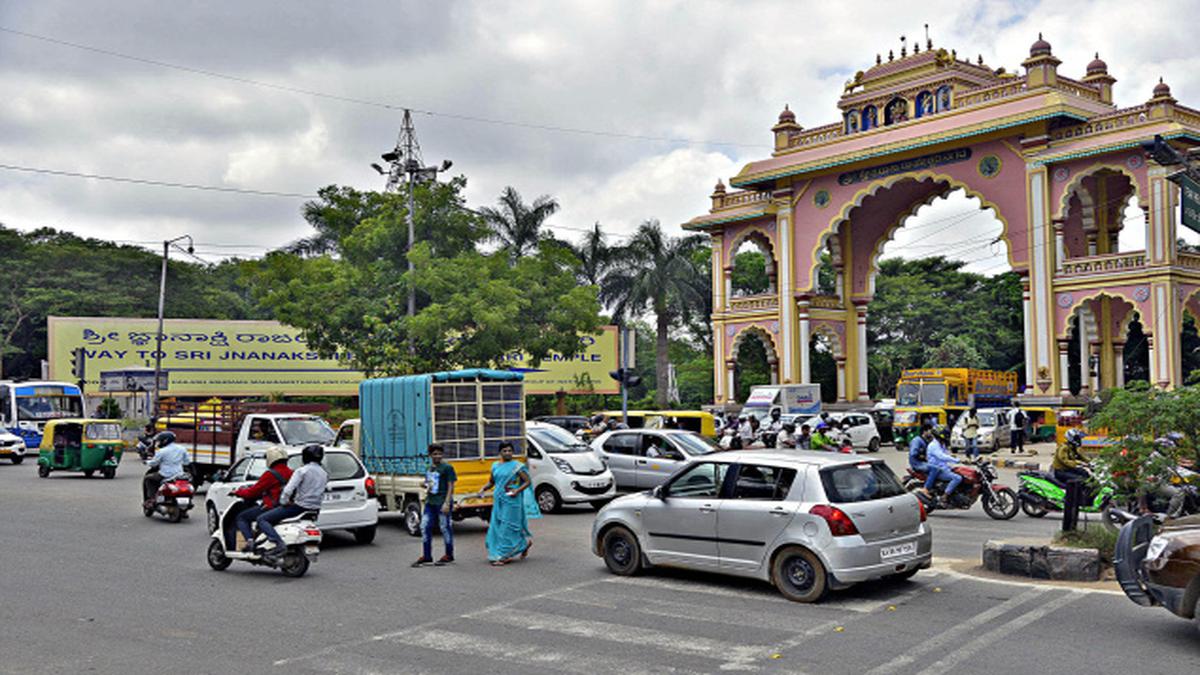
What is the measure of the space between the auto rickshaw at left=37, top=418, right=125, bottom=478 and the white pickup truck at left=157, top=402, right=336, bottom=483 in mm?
4073

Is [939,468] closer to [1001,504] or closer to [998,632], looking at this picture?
[1001,504]

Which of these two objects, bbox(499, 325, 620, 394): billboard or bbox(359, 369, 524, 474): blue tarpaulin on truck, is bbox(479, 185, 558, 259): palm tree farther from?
bbox(359, 369, 524, 474): blue tarpaulin on truck

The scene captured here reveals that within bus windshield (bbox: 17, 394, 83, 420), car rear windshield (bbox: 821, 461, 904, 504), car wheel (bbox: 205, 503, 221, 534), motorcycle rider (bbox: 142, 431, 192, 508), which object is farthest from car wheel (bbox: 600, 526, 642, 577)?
bus windshield (bbox: 17, 394, 83, 420)

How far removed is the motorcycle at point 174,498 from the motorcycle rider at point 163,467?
0.16m

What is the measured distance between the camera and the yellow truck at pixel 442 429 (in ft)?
50.9

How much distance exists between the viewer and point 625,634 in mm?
8625

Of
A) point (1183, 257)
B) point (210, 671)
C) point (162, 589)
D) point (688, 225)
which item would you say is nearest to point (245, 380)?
point (688, 225)

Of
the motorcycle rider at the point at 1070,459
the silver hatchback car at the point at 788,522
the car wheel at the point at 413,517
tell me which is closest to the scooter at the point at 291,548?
the car wheel at the point at 413,517

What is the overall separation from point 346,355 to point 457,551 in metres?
27.4

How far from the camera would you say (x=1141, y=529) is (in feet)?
28.2

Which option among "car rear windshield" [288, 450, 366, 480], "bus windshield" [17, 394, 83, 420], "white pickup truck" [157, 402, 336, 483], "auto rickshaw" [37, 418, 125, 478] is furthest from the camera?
"bus windshield" [17, 394, 83, 420]

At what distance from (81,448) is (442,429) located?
14.8 meters

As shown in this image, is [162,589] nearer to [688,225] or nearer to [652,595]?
[652,595]

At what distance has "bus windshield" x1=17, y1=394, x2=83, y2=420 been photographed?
35875 mm
